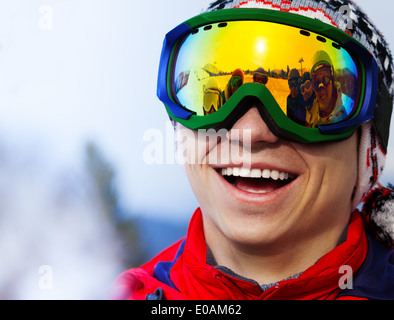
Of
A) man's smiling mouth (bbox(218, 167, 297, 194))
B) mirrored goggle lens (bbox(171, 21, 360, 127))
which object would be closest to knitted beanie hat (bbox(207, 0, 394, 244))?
mirrored goggle lens (bbox(171, 21, 360, 127))

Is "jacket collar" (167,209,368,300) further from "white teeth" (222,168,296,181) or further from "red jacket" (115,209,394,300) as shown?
"white teeth" (222,168,296,181)

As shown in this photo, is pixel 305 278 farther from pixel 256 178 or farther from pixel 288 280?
pixel 256 178

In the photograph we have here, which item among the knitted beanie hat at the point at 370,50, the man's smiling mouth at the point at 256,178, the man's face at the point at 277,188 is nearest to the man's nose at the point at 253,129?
the man's face at the point at 277,188

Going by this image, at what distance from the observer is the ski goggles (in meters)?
1.58

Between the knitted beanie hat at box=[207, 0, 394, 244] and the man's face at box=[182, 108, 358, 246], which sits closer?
the man's face at box=[182, 108, 358, 246]

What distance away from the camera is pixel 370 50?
175 centimetres

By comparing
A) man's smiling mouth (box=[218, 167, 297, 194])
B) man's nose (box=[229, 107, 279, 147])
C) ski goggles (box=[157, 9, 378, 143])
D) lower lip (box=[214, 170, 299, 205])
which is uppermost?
ski goggles (box=[157, 9, 378, 143])

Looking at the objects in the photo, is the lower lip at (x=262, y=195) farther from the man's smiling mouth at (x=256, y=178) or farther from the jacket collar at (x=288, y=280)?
the jacket collar at (x=288, y=280)

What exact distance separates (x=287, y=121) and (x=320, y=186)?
24 centimetres

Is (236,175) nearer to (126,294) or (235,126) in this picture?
(235,126)

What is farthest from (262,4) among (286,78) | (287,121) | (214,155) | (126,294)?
(126,294)

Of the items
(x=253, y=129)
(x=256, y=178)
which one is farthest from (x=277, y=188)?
(x=253, y=129)

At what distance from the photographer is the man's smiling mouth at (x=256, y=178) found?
5.29 ft

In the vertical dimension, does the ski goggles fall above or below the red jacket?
above
